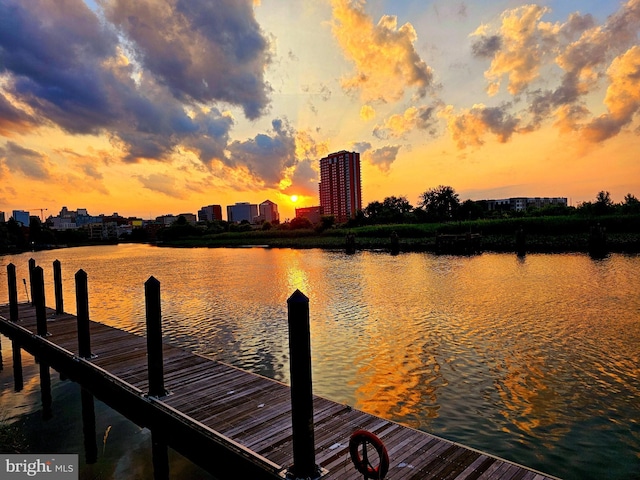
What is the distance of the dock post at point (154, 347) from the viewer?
853 centimetres

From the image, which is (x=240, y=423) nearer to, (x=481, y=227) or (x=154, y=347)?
(x=154, y=347)

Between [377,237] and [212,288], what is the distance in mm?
54286

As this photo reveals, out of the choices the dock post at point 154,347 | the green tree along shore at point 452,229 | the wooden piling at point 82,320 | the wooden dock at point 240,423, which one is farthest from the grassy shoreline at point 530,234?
the dock post at point 154,347

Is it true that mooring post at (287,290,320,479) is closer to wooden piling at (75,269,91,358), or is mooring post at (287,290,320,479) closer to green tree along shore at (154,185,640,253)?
wooden piling at (75,269,91,358)

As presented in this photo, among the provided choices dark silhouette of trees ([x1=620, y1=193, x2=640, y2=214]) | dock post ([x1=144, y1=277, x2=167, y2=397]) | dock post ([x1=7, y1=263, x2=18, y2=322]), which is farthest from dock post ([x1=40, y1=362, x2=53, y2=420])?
dark silhouette of trees ([x1=620, y1=193, x2=640, y2=214])

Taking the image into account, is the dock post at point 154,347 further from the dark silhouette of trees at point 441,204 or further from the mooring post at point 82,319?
the dark silhouette of trees at point 441,204

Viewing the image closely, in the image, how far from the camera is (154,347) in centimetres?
857

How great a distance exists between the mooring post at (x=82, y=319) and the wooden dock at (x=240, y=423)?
0.35 meters

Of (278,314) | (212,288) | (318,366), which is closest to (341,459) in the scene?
(318,366)

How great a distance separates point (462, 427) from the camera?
9.27 m

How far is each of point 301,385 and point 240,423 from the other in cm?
241

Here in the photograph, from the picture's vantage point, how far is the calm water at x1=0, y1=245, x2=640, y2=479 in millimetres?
8984

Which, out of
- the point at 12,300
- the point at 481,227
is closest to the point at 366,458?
the point at 12,300

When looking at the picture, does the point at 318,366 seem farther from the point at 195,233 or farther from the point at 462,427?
the point at 195,233
